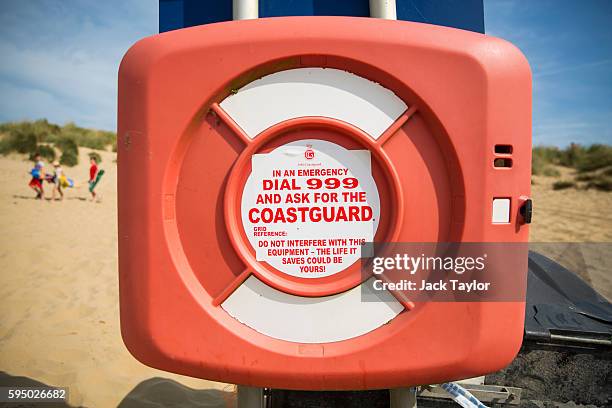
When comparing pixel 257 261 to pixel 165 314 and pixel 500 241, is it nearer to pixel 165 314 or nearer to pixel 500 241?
pixel 165 314

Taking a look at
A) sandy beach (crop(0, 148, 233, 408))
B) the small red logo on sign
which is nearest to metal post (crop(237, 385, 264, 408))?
the small red logo on sign

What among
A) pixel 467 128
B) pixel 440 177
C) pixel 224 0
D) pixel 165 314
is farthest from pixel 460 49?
pixel 165 314

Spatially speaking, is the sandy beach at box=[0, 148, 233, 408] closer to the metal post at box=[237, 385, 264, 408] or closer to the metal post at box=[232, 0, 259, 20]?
the metal post at box=[237, 385, 264, 408]

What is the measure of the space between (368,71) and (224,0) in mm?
511

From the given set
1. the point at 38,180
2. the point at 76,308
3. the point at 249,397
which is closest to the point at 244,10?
the point at 249,397

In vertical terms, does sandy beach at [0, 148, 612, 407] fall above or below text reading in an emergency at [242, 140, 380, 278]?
below

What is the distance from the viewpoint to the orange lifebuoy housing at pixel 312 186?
973 mm

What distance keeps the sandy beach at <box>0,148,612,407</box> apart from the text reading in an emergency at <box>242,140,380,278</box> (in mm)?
1814

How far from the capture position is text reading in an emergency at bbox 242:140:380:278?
1007 mm

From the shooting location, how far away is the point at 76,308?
11.9ft

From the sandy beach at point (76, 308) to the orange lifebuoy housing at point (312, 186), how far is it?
5.52 feet

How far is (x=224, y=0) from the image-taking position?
1.20 m

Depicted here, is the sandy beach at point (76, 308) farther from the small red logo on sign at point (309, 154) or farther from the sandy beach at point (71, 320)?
the small red logo on sign at point (309, 154)

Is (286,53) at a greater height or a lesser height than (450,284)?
greater
